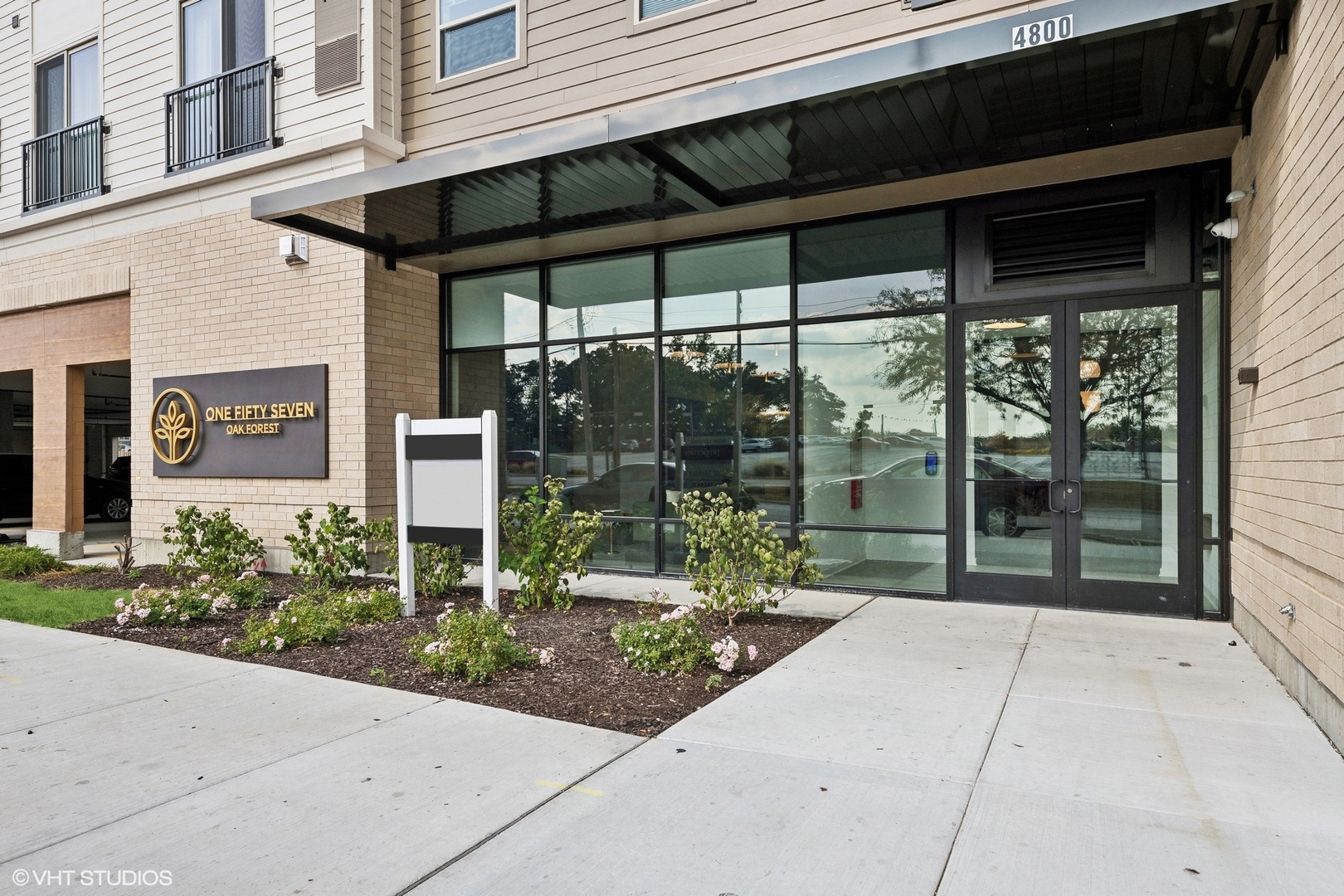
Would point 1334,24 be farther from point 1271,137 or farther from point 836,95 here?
point 836,95

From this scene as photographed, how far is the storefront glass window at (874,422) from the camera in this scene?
7949 millimetres

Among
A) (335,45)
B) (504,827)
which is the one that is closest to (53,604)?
(335,45)

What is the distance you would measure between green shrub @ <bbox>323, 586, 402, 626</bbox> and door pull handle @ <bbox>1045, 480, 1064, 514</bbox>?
590 centimetres

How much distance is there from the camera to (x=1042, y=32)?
4.80 m

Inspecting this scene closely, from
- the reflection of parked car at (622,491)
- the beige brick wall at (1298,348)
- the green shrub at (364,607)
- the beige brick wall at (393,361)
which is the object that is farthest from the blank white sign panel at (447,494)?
the beige brick wall at (1298,348)

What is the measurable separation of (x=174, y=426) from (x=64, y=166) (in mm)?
5112

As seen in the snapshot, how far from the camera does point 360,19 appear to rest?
9508 millimetres

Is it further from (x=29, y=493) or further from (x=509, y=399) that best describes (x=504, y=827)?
(x=29, y=493)

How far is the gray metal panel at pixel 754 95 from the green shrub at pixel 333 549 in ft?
10.3

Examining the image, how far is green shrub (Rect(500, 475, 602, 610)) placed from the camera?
7473 millimetres

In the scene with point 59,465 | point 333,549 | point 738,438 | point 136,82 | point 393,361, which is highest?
Result: point 136,82

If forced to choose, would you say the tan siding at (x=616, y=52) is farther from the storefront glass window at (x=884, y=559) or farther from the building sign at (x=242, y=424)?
the storefront glass window at (x=884, y=559)

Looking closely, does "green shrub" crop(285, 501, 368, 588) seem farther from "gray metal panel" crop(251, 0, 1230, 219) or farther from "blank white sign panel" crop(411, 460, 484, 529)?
"gray metal panel" crop(251, 0, 1230, 219)

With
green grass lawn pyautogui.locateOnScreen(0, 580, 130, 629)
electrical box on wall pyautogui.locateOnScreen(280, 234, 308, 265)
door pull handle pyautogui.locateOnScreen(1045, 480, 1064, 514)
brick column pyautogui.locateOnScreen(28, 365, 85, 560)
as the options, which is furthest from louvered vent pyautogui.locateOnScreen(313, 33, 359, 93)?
door pull handle pyautogui.locateOnScreen(1045, 480, 1064, 514)
